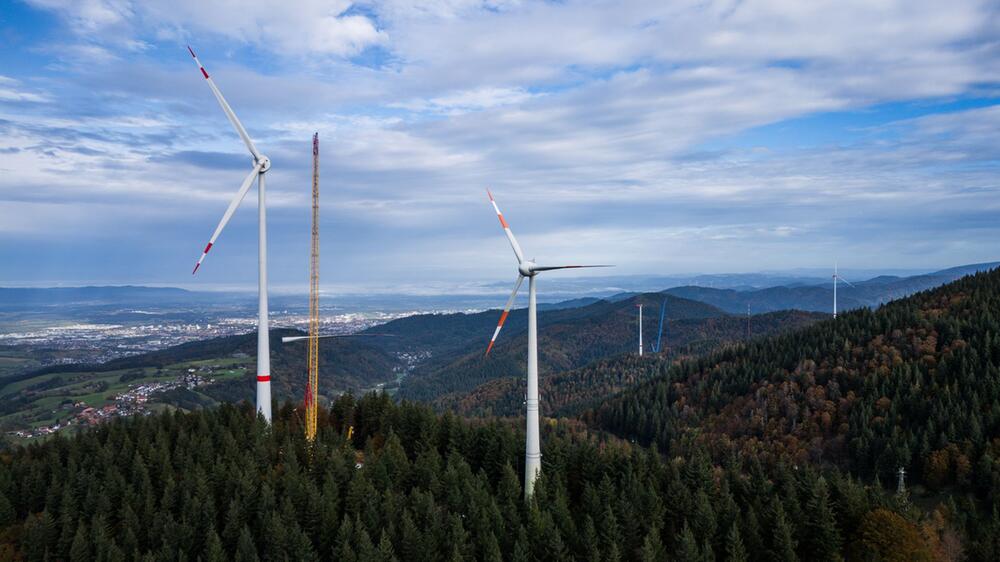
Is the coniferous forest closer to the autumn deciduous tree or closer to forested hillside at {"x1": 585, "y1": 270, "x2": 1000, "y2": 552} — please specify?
the autumn deciduous tree

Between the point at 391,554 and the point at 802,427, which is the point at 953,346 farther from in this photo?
the point at 391,554

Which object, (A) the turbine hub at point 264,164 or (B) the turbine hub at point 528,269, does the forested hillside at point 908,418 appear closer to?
(B) the turbine hub at point 528,269

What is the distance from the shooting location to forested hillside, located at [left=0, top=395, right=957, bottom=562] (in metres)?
67.6

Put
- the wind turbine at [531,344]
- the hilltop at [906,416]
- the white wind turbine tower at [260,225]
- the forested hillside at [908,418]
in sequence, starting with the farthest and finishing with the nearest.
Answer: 1. the hilltop at [906,416]
2. the forested hillside at [908,418]
3. the white wind turbine tower at [260,225]
4. the wind turbine at [531,344]

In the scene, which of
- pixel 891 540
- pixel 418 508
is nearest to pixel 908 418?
pixel 891 540

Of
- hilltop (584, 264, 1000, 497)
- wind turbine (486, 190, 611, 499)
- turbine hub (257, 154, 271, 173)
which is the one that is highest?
turbine hub (257, 154, 271, 173)

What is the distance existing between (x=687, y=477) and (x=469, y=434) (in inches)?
1296

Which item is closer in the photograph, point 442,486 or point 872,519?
point 872,519

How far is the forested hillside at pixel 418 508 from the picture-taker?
67.6m

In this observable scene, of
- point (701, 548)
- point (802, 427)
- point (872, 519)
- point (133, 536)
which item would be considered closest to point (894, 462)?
point (802, 427)

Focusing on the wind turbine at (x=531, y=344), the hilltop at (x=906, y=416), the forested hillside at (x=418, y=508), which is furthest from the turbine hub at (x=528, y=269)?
the hilltop at (x=906, y=416)

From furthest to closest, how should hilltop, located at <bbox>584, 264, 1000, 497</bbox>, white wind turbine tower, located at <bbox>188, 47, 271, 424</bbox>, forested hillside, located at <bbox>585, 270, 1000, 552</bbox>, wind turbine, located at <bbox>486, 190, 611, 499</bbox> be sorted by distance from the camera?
hilltop, located at <bbox>584, 264, 1000, 497</bbox> < forested hillside, located at <bbox>585, 270, 1000, 552</bbox> < white wind turbine tower, located at <bbox>188, 47, 271, 424</bbox> < wind turbine, located at <bbox>486, 190, 611, 499</bbox>

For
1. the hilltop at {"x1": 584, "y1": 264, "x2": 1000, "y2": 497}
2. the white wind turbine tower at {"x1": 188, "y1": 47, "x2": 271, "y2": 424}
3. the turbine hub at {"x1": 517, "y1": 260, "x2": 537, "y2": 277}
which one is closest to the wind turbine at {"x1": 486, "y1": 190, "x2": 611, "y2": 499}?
the turbine hub at {"x1": 517, "y1": 260, "x2": 537, "y2": 277}

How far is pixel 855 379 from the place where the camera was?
7475 inches
